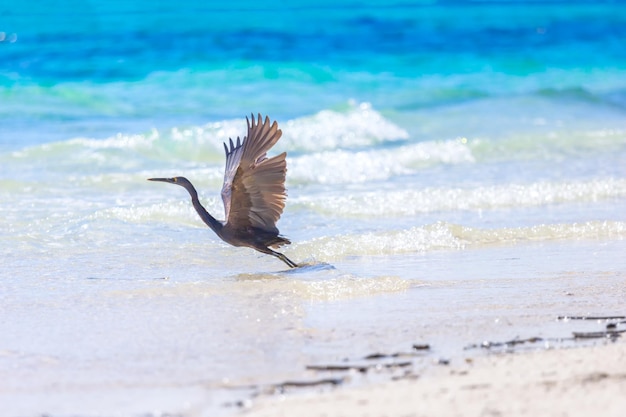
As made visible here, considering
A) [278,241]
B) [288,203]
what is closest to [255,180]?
[278,241]

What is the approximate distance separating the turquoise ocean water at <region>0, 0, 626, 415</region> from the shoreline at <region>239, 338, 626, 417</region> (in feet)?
1.21

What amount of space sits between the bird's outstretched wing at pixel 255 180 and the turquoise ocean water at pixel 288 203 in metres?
0.34

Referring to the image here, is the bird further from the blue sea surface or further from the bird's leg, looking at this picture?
the blue sea surface

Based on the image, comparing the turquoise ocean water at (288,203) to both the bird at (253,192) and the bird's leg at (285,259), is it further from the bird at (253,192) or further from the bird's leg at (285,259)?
the bird at (253,192)

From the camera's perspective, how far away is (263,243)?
6.87 metres

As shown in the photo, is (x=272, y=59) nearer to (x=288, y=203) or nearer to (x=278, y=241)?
(x=288, y=203)

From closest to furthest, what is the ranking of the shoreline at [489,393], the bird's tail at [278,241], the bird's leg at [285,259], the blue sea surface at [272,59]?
the shoreline at [489,393] < the bird's leg at [285,259] < the bird's tail at [278,241] < the blue sea surface at [272,59]

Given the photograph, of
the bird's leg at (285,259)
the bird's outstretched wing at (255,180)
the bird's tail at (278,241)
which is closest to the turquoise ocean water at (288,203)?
the bird's leg at (285,259)

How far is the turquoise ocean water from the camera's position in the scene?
15.5 feet

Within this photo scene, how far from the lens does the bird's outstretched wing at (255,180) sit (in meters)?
6.55

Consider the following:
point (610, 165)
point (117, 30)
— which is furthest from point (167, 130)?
point (117, 30)

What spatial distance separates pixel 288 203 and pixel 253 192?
7.52 ft

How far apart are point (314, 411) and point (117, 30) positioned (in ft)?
71.6

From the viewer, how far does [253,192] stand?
22.0ft
